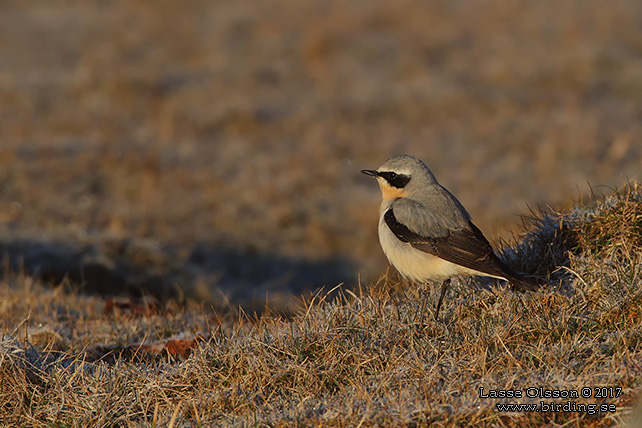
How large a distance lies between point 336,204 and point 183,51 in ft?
30.0

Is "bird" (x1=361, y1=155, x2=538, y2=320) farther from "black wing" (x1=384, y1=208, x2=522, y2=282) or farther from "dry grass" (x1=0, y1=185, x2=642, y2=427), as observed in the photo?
"dry grass" (x1=0, y1=185, x2=642, y2=427)

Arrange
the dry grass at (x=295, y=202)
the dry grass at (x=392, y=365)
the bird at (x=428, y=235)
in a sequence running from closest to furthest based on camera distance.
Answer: the dry grass at (x=392, y=365)
the dry grass at (x=295, y=202)
the bird at (x=428, y=235)

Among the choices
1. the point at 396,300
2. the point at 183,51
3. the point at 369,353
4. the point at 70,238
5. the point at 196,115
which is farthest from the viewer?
the point at 183,51

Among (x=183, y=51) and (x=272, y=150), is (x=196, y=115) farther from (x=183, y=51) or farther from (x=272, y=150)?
(x=183, y=51)

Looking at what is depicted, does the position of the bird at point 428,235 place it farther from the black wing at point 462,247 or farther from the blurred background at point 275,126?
the blurred background at point 275,126

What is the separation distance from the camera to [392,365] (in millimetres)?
4324

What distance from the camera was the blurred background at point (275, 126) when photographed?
10789 millimetres

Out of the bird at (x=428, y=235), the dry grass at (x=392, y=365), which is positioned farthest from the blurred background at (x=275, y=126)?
the dry grass at (x=392, y=365)

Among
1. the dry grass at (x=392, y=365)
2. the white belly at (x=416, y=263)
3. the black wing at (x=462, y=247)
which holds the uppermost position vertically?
the black wing at (x=462, y=247)

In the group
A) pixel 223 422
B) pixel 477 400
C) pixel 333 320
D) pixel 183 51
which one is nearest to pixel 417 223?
pixel 333 320

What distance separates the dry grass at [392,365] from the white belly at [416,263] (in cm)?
21

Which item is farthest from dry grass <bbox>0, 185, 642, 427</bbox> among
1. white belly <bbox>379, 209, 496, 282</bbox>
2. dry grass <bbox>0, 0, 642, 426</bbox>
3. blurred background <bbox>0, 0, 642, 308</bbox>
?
blurred background <bbox>0, 0, 642, 308</bbox>

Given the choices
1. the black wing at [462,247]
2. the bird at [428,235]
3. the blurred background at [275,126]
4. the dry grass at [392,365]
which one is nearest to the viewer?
the dry grass at [392,365]

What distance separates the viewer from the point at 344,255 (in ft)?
37.0
